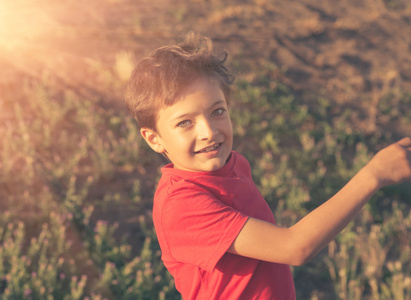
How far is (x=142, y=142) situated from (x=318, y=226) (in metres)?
4.28

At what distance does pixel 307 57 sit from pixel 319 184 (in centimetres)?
461

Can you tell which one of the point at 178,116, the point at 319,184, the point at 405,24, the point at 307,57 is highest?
the point at 178,116

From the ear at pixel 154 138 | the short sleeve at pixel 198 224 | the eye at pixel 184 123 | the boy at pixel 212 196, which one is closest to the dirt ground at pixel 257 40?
the ear at pixel 154 138

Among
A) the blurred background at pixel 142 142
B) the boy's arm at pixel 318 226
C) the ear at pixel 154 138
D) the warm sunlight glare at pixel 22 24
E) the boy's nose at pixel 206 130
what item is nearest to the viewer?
the boy's arm at pixel 318 226

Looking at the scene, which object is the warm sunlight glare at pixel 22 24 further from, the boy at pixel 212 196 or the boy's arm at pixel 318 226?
the boy's arm at pixel 318 226

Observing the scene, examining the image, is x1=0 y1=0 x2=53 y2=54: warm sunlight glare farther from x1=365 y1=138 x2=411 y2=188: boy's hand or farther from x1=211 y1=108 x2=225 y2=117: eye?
x1=365 y1=138 x2=411 y2=188: boy's hand

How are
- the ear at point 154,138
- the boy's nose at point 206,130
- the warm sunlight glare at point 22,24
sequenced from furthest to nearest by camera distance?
the warm sunlight glare at point 22,24 → the ear at point 154,138 → the boy's nose at point 206,130

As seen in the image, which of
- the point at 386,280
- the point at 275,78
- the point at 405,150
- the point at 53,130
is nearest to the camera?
the point at 405,150

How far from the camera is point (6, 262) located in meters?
3.59

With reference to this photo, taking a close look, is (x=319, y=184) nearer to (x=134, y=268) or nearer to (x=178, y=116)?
(x=134, y=268)

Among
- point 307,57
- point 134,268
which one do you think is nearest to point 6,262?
point 134,268

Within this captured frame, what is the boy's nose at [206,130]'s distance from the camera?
1.34 meters

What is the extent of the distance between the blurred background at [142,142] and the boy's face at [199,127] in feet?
3.30

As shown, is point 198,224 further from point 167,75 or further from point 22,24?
point 22,24
